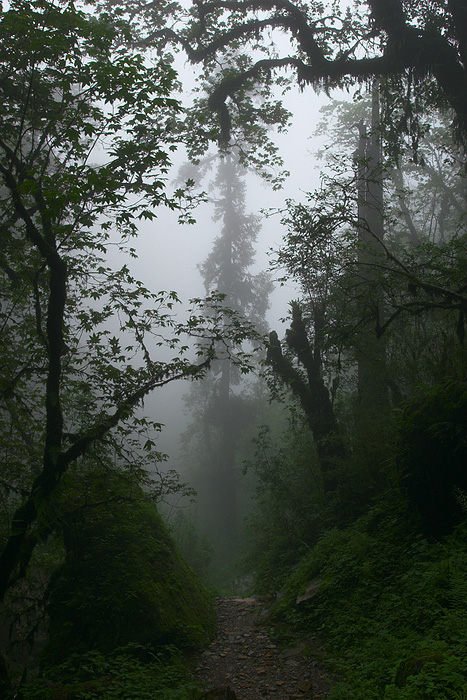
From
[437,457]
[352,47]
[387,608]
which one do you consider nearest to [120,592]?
[387,608]

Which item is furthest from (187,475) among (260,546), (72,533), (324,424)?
(72,533)

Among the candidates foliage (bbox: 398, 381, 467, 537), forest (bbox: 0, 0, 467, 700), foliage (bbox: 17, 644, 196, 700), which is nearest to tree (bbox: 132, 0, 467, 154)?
forest (bbox: 0, 0, 467, 700)

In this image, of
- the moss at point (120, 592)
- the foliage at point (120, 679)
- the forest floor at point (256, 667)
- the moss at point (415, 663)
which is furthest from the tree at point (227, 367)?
the moss at point (415, 663)

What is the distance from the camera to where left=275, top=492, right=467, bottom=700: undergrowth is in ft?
10.5

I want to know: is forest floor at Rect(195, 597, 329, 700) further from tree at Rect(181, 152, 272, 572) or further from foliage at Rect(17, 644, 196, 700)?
tree at Rect(181, 152, 272, 572)

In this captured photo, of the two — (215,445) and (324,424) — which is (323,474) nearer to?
(324,424)

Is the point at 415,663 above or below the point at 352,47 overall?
below

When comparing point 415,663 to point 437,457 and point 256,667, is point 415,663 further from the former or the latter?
point 256,667

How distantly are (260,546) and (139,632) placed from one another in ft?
20.8

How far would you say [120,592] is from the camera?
617 cm

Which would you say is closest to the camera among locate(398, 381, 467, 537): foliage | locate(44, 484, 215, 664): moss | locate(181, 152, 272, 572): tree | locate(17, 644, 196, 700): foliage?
locate(17, 644, 196, 700): foliage

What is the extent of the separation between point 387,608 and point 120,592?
136 inches

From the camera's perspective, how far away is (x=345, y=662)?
14.6 feet

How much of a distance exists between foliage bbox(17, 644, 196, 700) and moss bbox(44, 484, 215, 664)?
11.5 inches
